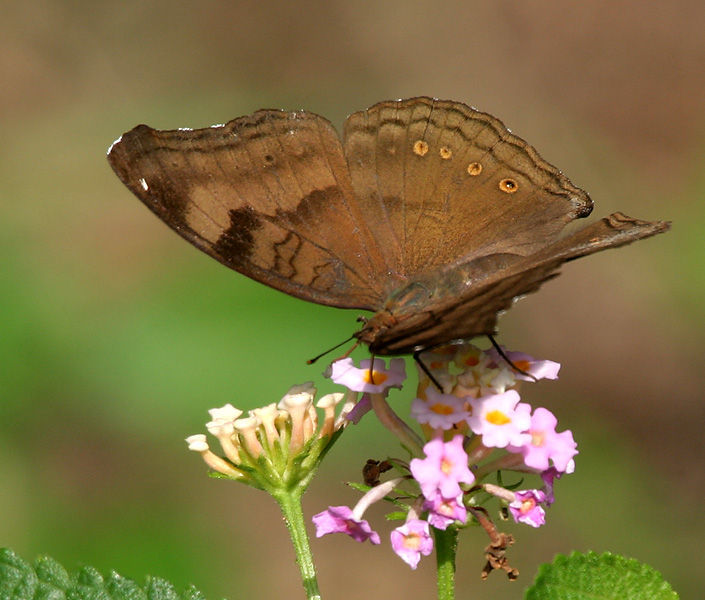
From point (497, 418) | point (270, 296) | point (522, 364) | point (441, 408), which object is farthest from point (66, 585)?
point (270, 296)

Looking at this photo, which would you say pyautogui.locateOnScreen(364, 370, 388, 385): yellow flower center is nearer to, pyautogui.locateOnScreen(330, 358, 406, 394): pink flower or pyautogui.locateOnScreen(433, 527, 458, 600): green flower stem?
pyautogui.locateOnScreen(330, 358, 406, 394): pink flower

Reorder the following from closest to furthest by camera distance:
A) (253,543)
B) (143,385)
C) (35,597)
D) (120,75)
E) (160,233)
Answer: (35,597), (143,385), (253,543), (160,233), (120,75)

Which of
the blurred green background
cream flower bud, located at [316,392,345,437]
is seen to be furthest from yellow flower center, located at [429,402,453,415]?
the blurred green background

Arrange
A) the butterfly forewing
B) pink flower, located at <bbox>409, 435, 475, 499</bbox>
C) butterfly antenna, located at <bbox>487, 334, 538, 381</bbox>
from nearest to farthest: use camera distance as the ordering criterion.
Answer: pink flower, located at <bbox>409, 435, 475, 499</bbox> < butterfly antenna, located at <bbox>487, 334, 538, 381</bbox> < the butterfly forewing

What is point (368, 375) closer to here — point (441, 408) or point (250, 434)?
point (441, 408)

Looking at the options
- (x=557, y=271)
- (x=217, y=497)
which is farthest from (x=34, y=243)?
(x=557, y=271)

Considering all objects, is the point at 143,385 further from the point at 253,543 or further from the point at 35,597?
the point at 35,597
